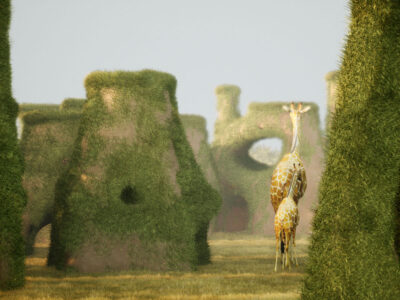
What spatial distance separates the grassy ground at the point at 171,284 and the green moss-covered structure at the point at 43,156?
2591 millimetres

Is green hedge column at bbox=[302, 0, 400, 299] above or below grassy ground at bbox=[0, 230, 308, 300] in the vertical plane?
above

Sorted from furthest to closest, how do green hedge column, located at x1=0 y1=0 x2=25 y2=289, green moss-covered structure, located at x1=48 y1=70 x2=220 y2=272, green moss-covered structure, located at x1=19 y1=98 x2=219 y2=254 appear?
1. green moss-covered structure, located at x1=19 y1=98 x2=219 y2=254
2. green moss-covered structure, located at x1=48 y1=70 x2=220 y2=272
3. green hedge column, located at x1=0 y1=0 x2=25 y2=289

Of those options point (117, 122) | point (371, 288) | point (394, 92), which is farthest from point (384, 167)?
point (117, 122)

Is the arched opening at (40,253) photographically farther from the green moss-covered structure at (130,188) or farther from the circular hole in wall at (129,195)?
the circular hole in wall at (129,195)

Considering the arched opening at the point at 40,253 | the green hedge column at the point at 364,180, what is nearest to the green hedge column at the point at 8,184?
the arched opening at the point at 40,253

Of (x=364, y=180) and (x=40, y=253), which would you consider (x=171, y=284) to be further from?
(x=40, y=253)

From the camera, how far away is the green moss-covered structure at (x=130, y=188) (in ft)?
35.1

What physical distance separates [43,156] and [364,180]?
1156cm

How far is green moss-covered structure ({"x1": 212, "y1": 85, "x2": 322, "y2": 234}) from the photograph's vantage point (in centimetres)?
2314

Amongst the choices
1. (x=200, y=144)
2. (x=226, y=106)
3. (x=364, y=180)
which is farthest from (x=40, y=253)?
(x=226, y=106)

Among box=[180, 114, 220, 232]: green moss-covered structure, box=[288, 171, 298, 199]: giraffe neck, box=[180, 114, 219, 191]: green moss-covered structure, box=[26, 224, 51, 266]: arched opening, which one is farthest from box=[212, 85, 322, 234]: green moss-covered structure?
box=[288, 171, 298, 199]: giraffe neck

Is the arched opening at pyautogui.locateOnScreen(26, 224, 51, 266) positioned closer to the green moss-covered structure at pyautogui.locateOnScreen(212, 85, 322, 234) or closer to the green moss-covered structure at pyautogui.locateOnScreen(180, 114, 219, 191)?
the green moss-covered structure at pyautogui.locateOnScreen(180, 114, 219, 191)

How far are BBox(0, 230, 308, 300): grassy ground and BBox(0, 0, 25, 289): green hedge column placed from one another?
453mm

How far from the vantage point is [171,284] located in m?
8.91
